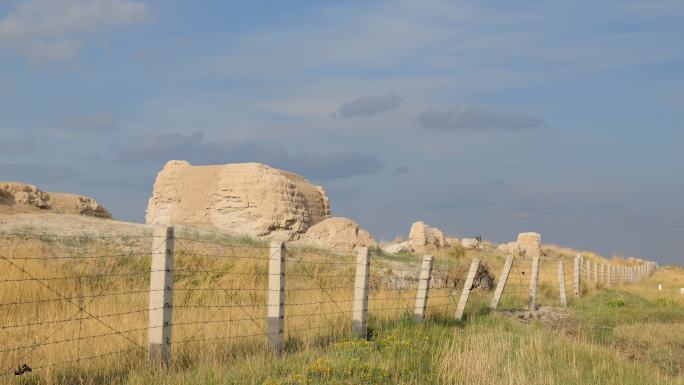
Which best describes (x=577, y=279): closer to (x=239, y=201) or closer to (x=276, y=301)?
(x=239, y=201)

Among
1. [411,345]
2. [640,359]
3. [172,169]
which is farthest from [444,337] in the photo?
[172,169]

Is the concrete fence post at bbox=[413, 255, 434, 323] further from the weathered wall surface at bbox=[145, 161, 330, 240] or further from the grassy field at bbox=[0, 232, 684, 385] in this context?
the weathered wall surface at bbox=[145, 161, 330, 240]

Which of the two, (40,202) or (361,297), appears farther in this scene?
(40,202)

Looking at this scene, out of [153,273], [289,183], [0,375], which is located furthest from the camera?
[289,183]

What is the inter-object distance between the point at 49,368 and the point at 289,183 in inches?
897

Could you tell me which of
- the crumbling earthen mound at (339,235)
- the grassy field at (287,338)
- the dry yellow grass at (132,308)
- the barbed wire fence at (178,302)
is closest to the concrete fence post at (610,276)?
the barbed wire fence at (178,302)

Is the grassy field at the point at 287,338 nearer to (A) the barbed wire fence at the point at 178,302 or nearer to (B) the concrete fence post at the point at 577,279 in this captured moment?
(A) the barbed wire fence at the point at 178,302

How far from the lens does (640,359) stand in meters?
12.2

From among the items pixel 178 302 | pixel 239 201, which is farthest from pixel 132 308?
pixel 239 201

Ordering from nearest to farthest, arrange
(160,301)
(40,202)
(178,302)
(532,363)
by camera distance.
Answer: (160,301) < (532,363) < (178,302) < (40,202)

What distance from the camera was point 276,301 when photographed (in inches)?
379

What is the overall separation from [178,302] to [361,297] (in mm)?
4994

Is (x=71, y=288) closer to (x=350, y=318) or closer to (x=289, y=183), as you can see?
(x=350, y=318)

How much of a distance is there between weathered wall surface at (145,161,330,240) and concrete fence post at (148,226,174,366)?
2022 centimetres
